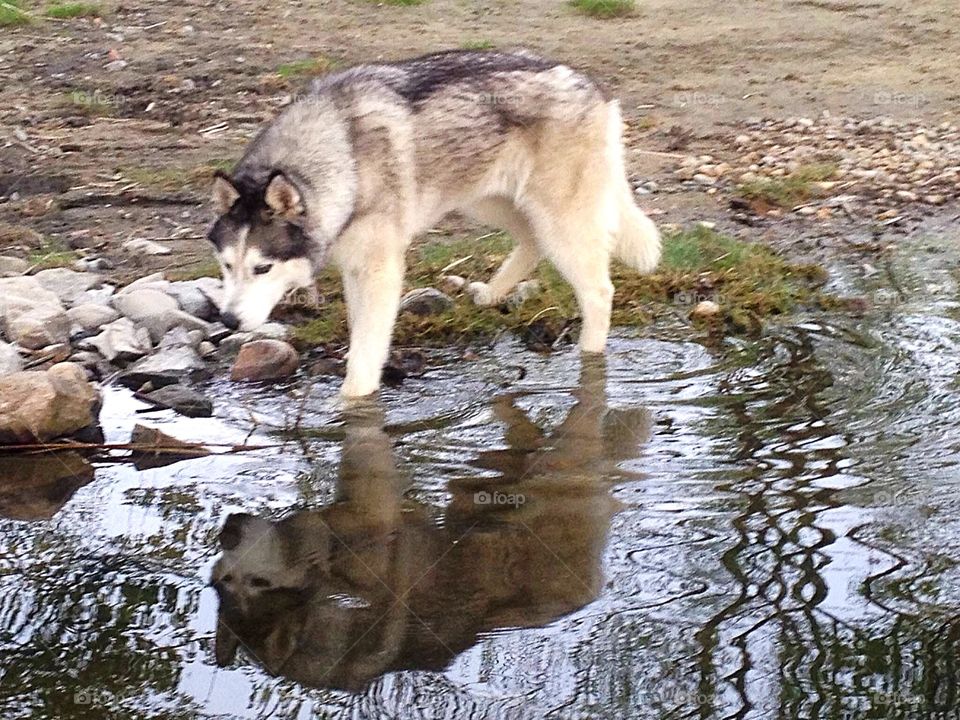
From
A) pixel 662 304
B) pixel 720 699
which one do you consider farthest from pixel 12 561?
pixel 662 304

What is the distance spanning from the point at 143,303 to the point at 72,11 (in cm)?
684

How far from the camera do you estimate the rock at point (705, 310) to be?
6000 millimetres

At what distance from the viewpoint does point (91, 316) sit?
5.87 meters

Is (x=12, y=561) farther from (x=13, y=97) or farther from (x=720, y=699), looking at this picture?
(x=13, y=97)

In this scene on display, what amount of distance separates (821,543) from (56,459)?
2681 mm

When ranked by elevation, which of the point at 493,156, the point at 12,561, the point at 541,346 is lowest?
the point at 541,346

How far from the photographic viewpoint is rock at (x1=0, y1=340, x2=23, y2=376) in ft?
17.2

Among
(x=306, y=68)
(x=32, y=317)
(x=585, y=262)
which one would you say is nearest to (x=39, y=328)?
(x=32, y=317)

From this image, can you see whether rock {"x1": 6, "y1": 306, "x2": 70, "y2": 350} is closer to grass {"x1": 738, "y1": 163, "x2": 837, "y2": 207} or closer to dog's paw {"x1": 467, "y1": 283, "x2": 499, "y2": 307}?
dog's paw {"x1": 467, "y1": 283, "x2": 499, "y2": 307}

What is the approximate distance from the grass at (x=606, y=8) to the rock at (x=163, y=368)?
7.17m

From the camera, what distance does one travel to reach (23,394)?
179 inches

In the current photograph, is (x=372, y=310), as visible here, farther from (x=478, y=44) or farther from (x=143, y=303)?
(x=478, y=44)

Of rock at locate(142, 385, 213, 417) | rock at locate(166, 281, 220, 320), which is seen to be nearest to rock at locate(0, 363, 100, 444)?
rock at locate(142, 385, 213, 417)

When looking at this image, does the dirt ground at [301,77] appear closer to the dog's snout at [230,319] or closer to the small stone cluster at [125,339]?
the small stone cluster at [125,339]
